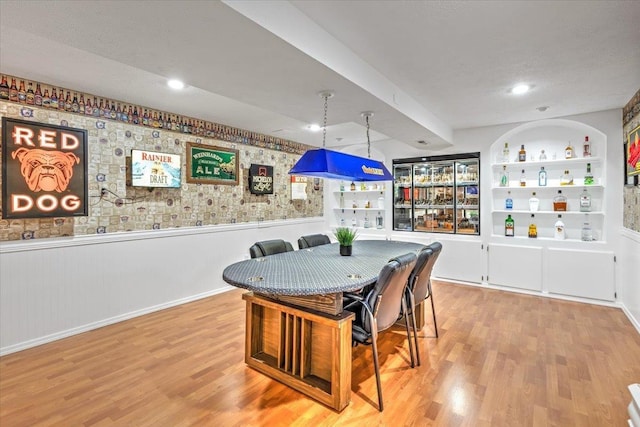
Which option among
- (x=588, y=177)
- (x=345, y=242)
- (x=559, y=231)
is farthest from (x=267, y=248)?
(x=588, y=177)

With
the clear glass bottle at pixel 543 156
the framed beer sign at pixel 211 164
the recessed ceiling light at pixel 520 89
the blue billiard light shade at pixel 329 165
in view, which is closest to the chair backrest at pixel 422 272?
the blue billiard light shade at pixel 329 165

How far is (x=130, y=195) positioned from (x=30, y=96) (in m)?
1.25

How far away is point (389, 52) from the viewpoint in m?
2.42

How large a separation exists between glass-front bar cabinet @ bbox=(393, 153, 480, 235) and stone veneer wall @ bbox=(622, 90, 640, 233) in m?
1.68

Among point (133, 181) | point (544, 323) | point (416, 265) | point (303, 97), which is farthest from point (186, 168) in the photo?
point (544, 323)

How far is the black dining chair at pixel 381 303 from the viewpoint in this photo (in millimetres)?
2139

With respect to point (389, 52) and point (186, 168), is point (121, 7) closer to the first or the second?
point (389, 52)

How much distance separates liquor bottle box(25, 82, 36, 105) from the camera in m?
2.95

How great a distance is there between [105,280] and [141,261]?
415 mm

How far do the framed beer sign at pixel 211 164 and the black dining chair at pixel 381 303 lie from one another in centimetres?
296

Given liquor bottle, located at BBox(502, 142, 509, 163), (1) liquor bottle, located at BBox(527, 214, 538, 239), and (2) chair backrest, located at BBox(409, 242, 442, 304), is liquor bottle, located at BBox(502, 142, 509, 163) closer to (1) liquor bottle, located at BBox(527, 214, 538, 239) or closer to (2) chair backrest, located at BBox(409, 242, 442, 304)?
(1) liquor bottle, located at BBox(527, 214, 538, 239)

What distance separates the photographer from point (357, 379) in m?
2.45

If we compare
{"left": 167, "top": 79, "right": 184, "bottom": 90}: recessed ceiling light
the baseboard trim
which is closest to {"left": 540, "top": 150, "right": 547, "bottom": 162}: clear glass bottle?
{"left": 167, "top": 79, "right": 184, "bottom": 90}: recessed ceiling light

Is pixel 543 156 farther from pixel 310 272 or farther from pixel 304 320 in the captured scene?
pixel 304 320
